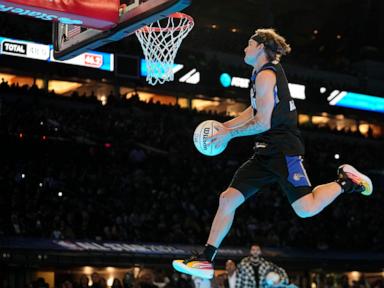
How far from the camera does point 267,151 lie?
7.41m

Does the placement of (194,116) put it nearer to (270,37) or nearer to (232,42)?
(232,42)

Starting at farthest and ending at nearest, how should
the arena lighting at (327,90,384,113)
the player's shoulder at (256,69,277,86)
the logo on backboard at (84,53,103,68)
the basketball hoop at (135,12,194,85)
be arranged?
1. the arena lighting at (327,90,384,113)
2. the logo on backboard at (84,53,103,68)
3. the basketball hoop at (135,12,194,85)
4. the player's shoulder at (256,69,277,86)

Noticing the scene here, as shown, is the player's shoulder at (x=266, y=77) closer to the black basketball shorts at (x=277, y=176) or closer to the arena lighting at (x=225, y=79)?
the black basketball shorts at (x=277, y=176)

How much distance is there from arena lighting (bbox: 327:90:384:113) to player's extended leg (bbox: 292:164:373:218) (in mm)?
27292

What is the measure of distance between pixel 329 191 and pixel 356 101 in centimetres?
2953

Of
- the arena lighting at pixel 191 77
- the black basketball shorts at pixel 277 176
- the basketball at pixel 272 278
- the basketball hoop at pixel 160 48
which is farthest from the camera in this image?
the arena lighting at pixel 191 77

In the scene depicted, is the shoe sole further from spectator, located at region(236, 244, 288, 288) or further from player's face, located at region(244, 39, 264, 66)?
spectator, located at region(236, 244, 288, 288)

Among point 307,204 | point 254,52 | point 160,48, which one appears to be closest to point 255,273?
point 160,48

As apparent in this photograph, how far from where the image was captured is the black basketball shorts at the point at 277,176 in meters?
7.34

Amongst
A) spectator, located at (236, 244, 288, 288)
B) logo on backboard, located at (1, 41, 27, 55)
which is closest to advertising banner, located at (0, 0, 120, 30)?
spectator, located at (236, 244, 288, 288)

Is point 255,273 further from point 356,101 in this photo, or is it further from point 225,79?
point 356,101

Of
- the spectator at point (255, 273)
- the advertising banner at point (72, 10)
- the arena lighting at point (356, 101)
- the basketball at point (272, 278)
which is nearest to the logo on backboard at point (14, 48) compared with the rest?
the arena lighting at point (356, 101)

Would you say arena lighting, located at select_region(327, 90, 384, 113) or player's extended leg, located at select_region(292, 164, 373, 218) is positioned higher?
arena lighting, located at select_region(327, 90, 384, 113)

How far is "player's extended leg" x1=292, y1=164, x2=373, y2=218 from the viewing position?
24.1ft
